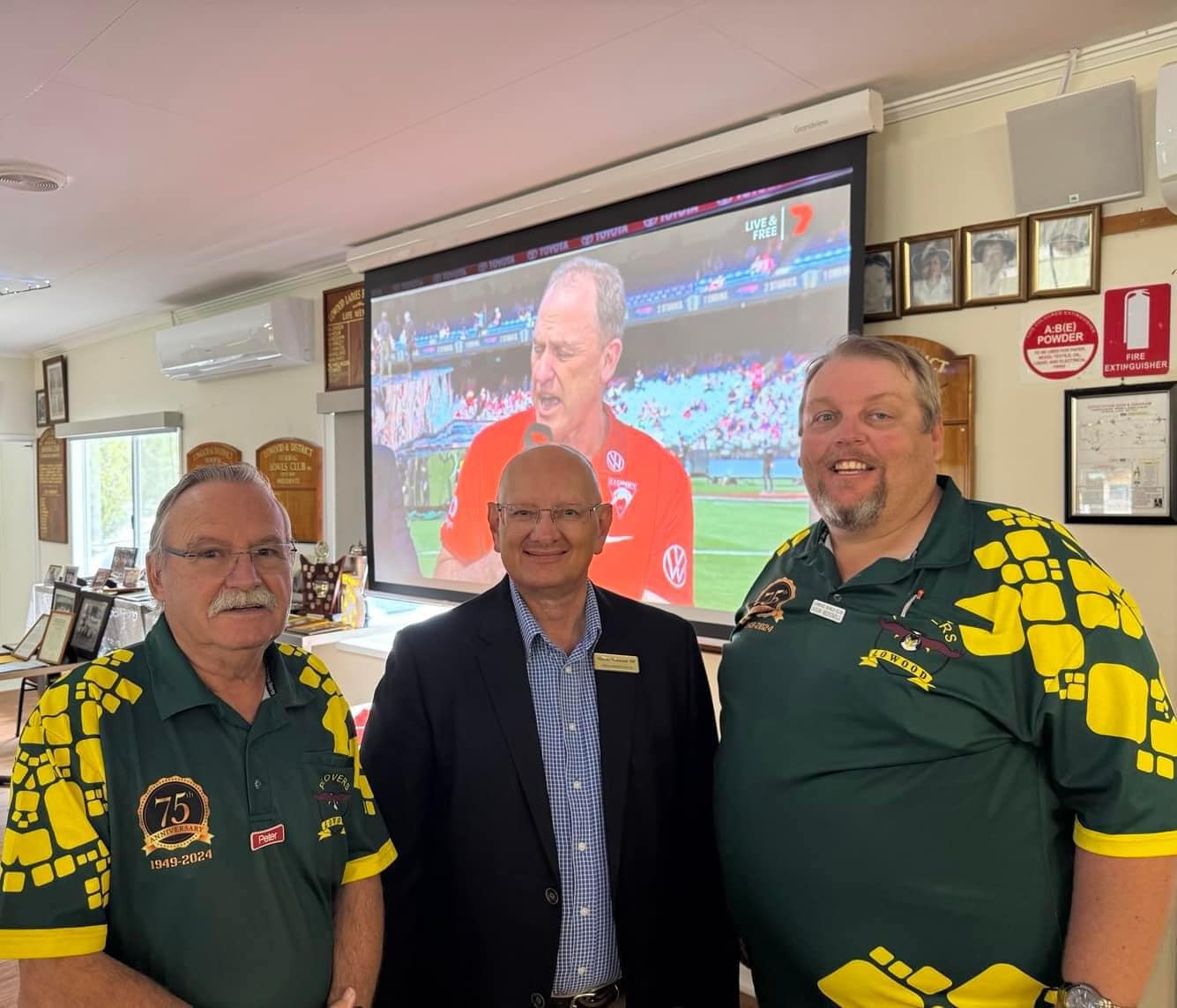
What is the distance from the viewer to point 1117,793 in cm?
121

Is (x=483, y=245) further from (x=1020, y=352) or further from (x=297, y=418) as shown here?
(x=1020, y=352)

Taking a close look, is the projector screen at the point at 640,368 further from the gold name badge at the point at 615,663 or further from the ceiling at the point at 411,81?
the gold name badge at the point at 615,663

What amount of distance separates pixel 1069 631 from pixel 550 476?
2.90 feet

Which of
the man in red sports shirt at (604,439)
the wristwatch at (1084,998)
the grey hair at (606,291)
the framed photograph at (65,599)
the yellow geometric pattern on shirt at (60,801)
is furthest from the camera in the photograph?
the framed photograph at (65,599)

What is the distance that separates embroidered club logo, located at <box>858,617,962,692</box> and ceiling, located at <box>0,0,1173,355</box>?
144 cm

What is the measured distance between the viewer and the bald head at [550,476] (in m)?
1.63

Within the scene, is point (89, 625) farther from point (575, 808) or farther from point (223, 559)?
point (575, 808)

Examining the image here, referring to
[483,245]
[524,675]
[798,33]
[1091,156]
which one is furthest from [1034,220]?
[483,245]

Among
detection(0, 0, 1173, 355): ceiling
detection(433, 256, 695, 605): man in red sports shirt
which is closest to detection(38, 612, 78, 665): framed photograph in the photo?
detection(0, 0, 1173, 355): ceiling

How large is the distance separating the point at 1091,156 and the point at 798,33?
0.78 m

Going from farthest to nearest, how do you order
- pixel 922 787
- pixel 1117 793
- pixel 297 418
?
pixel 297 418
pixel 922 787
pixel 1117 793

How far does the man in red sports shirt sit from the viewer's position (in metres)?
3.05

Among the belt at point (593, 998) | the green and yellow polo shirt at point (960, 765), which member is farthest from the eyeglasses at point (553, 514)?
the belt at point (593, 998)

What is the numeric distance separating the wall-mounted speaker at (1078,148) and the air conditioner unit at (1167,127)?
0.16 metres
